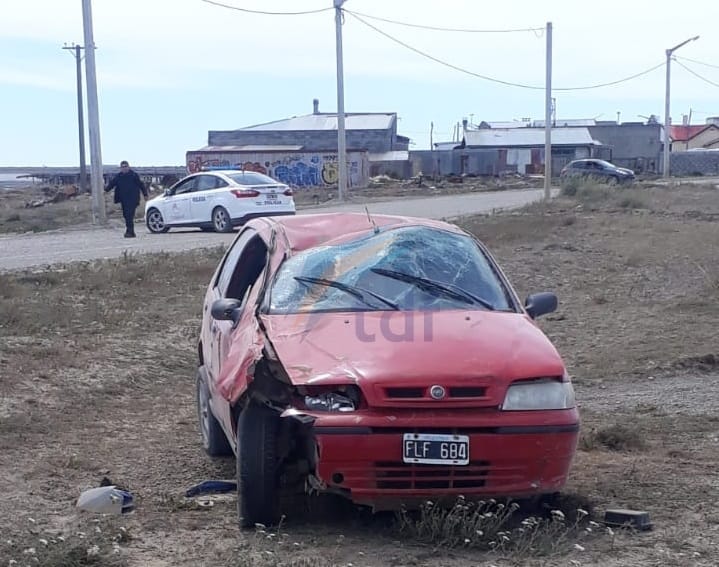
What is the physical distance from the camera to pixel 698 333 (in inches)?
496

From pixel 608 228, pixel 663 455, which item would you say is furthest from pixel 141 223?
pixel 663 455

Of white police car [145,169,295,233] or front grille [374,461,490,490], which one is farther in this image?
white police car [145,169,295,233]

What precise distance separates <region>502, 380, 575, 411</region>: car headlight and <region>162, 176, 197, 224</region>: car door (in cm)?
2198

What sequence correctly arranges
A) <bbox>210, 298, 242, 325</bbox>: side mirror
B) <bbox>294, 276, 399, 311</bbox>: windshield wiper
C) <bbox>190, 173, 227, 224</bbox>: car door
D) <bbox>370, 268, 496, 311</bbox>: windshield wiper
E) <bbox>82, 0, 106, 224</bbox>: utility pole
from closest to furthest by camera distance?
1. <bbox>294, 276, 399, 311</bbox>: windshield wiper
2. <bbox>370, 268, 496, 311</bbox>: windshield wiper
3. <bbox>210, 298, 242, 325</bbox>: side mirror
4. <bbox>190, 173, 227, 224</bbox>: car door
5. <bbox>82, 0, 106, 224</bbox>: utility pole

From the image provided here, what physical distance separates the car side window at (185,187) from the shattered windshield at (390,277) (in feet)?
67.4

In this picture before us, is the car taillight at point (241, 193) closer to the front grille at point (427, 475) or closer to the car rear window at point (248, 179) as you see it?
the car rear window at point (248, 179)

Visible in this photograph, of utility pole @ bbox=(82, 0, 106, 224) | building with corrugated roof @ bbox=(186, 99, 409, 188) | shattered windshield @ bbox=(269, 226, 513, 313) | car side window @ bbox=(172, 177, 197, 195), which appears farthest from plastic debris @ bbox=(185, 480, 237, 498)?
building with corrugated roof @ bbox=(186, 99, 409, 188)

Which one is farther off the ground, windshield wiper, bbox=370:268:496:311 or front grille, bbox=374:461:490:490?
windshield wiper, bbox=370:268:496:311

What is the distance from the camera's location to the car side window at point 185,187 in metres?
27.2

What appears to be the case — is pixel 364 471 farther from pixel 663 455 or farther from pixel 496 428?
pixel 663 455

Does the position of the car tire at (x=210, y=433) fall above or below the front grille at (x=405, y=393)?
below

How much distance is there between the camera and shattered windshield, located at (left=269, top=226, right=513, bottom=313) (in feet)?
21.0

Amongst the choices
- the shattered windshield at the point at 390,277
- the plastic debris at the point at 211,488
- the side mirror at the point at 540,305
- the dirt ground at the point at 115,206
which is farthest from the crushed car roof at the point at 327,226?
the dirt ground at the point at 115,206

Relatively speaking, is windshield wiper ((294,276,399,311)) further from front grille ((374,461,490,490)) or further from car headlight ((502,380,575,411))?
front grille ((374,461,490,490))
